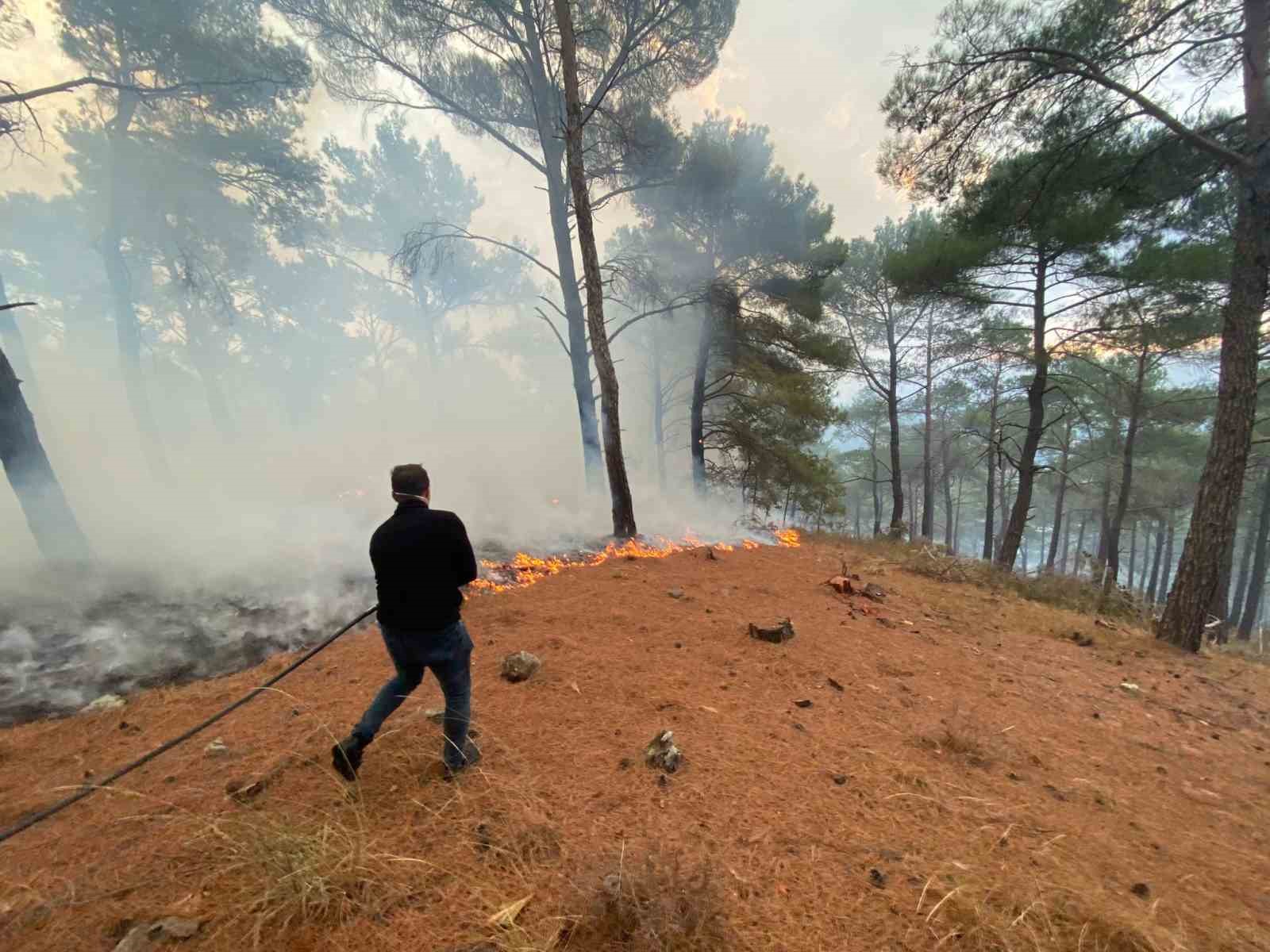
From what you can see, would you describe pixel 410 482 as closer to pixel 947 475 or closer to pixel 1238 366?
pixel 1238 366

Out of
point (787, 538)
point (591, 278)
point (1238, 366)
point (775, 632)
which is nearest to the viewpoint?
point (775, 632)

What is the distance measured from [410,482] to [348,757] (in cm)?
153

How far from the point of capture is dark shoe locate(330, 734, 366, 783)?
258 cm

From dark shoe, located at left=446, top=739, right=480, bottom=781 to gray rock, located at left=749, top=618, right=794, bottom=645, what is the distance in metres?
2.90

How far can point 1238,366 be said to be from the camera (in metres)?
5.52

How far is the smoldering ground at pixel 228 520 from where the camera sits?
190 inches

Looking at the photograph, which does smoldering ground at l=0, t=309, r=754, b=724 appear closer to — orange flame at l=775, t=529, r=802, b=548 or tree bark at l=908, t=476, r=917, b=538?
orange flame at l=775, t=529, r=802, b=548

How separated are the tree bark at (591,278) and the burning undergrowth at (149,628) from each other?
2375mm

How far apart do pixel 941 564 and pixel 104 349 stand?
34.8 m

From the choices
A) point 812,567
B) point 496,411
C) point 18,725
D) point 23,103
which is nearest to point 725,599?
point 812,567

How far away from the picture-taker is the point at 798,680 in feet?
13.2

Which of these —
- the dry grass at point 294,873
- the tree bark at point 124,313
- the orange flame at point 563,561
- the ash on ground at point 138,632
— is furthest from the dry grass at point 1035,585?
the tree bark at point 124,313

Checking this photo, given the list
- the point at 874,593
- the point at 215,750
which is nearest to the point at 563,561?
the point at 874,593

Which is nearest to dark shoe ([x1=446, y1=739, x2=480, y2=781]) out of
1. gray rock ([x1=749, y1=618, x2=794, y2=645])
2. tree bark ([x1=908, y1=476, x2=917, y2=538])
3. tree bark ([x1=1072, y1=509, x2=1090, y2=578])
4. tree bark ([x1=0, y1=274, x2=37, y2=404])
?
gray rock ([x1=749, y1=618, x2=794, y2=645])
